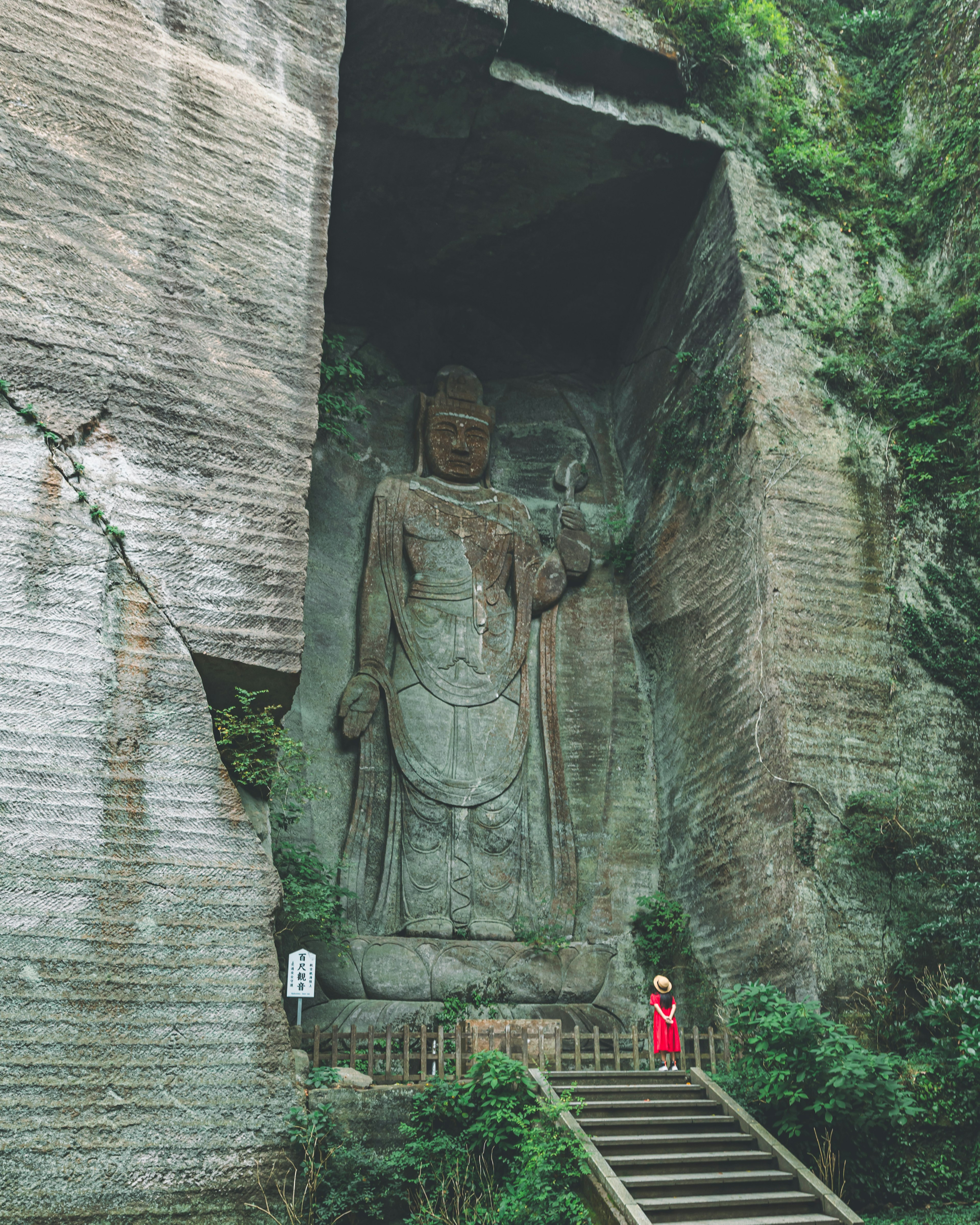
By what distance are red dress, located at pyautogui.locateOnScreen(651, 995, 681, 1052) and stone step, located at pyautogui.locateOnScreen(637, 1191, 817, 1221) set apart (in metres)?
1.17

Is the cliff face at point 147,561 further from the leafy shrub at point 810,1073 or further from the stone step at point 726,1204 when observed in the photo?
the leafy shrub at point 810,1073

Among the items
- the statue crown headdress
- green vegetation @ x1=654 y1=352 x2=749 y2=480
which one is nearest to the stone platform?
green vegetation @ x1=654 y1=352 x2=749 y2=480

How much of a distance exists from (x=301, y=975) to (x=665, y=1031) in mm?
2364

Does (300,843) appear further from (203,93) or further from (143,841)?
(203,93)

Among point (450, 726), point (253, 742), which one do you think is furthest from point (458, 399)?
point (253, 742)

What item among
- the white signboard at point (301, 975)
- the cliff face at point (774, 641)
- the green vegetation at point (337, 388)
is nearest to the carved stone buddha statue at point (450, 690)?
the green vegetation at point (337, 388)

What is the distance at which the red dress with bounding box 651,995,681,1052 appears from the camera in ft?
22.5

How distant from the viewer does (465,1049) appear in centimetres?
684

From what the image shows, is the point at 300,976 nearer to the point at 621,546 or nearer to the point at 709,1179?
the point at 709,1179

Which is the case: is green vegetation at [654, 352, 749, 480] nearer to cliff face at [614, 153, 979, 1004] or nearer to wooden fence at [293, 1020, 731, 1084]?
cliff face at [614, 153, 979, 1004]

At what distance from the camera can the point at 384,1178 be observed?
5773 mm

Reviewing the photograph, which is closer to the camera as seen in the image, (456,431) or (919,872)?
(919,872)

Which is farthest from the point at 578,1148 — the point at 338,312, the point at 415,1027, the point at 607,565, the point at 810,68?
the point at 810,68

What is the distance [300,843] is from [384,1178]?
285cm
